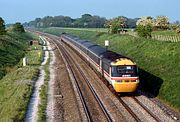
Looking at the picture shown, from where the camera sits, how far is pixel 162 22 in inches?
3846

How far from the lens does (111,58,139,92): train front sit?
90.8 feet

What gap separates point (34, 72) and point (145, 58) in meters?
12.7

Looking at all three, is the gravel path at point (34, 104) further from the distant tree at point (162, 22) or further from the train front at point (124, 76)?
the distant tree at point (162, 22)

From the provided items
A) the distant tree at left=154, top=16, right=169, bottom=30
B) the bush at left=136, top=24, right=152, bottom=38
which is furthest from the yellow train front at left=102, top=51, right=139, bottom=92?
the distant tree at left=154, top=16, right=169, bottom=30

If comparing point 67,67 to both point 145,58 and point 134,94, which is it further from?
point 134,94

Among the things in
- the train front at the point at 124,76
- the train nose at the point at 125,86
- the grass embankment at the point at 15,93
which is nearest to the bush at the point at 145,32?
the grass embankment at the point at 15,93

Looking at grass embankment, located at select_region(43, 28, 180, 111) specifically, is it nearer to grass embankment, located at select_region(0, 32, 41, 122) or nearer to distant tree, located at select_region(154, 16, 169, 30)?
grass embankment, located at select_region(0, 32, 41, 122)

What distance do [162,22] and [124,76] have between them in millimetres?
72614

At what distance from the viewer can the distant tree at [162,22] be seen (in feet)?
318

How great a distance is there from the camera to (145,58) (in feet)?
141

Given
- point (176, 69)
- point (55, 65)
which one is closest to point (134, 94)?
point (176, 69)

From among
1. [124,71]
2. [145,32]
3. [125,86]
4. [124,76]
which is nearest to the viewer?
[125,86]

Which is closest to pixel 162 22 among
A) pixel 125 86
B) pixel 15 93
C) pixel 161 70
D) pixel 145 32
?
pixel 145 32

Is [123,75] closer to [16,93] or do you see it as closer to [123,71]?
[123,71]
